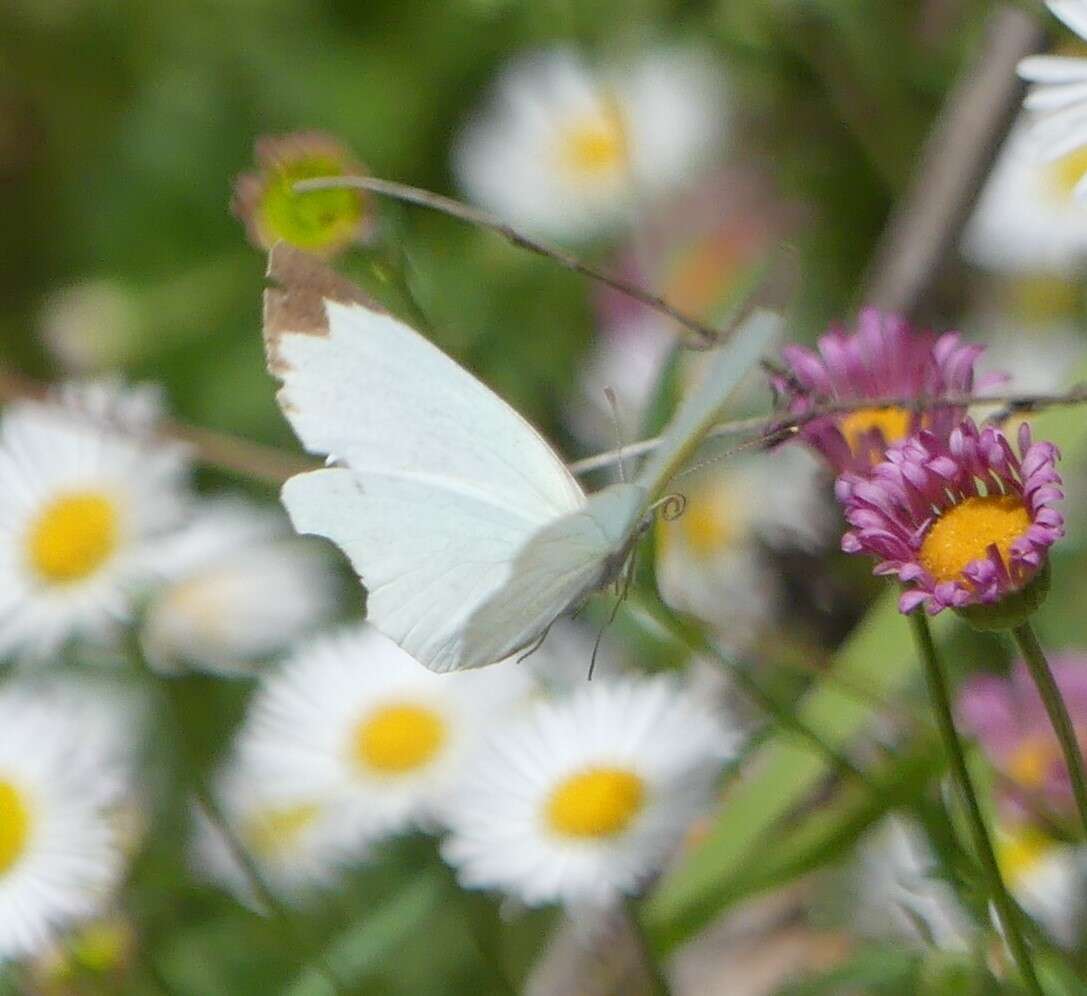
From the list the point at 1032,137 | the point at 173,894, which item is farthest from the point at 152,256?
the point at 1032,137

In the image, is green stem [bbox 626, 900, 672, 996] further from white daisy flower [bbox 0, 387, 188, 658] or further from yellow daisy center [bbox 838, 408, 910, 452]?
white daisy flower [bbox 0, 387, 188, 658]

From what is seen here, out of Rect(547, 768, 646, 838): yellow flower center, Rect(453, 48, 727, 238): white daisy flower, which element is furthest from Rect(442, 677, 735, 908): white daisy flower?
Rect(453, 48, 727, 238): white daisy flower

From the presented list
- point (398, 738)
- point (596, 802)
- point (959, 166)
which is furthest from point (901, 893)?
point (959, 166)

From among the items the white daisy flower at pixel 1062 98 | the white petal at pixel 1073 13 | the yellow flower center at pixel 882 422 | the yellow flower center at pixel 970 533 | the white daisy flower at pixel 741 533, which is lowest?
the white daisy flower at pixel 741 533

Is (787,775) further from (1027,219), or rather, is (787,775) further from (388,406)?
(1027,219)

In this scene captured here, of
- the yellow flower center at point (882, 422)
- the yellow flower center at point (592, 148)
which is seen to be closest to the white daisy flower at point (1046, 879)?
the yellow flower center at point (882, 422)

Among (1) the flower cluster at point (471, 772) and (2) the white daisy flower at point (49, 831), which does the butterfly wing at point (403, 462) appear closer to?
(1) the flower cluster at point (471, 772)
